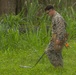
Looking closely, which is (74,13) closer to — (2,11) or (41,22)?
(41,22)

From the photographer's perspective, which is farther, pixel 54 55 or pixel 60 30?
pixel 54 55

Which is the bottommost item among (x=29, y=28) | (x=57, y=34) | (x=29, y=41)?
(x=29, y=41)

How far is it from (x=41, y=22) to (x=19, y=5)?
1703 mm

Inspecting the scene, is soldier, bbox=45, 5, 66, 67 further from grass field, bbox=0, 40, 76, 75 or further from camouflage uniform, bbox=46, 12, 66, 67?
grass field, bbox=0, 40, 76, 75

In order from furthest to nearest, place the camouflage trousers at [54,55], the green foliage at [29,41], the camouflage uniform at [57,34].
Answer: the green foliage at [29,41], the camouflage trousers at [54,55], the camouflage uniform at [57,34]

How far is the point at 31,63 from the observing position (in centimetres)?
955

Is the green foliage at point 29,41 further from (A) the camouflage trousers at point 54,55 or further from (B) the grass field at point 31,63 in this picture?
(A) the camouflage trousers at point 54,55

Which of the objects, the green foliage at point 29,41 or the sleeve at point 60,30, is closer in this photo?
the sleeve at point 60,30

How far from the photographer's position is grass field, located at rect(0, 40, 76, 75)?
27.9ft

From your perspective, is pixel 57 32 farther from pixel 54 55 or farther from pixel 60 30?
pixel 54 55

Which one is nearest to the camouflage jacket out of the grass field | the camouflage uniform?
the camouflage uniform

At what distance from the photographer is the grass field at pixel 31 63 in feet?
27.9

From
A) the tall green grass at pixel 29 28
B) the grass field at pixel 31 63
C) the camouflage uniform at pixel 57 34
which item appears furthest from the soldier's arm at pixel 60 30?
the tall green grass at pixel 29 28

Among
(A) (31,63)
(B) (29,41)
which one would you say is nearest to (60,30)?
(A) (31,63)
